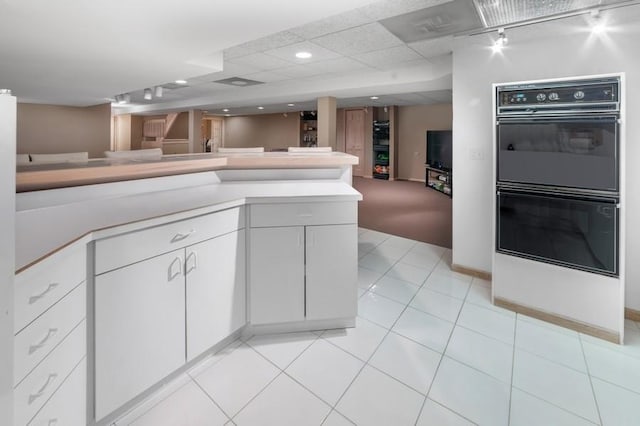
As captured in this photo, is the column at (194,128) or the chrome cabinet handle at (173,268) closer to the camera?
the chrome cabinet handle at (173,268)

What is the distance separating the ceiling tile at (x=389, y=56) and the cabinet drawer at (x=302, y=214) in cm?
259

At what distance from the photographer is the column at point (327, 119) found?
6.57 metres

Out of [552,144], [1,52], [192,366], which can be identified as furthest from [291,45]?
[192,366]

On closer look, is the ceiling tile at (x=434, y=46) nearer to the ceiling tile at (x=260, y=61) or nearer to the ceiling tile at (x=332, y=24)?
the ceiling tile at (x=332, y=24)

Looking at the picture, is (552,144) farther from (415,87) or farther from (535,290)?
(415,87)

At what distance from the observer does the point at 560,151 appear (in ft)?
7.58

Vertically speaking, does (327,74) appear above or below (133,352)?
above

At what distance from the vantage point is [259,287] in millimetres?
2086

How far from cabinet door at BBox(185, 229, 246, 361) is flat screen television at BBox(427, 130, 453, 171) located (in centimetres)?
715

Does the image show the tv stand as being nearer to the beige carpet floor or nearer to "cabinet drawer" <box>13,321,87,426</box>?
the beige carpet floor

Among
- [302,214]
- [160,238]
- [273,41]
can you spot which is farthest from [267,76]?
→ [160,238]

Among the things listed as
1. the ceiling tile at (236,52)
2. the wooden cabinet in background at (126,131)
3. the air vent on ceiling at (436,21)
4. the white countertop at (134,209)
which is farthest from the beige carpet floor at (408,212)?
the wooden cabinet in background at (126,131)

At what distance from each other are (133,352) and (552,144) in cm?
290

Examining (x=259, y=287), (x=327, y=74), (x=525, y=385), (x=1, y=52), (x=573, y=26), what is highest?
(x=327, y=74)
